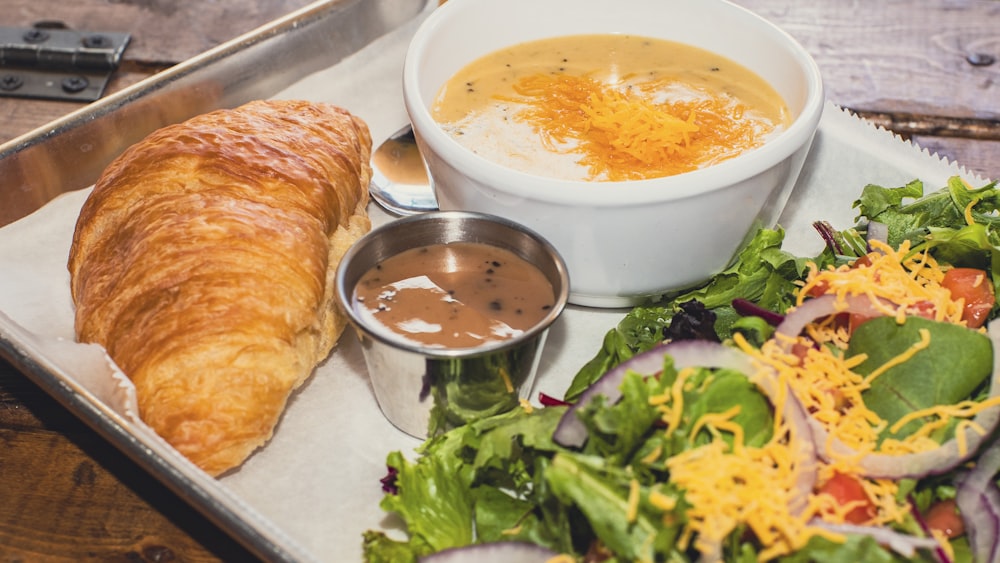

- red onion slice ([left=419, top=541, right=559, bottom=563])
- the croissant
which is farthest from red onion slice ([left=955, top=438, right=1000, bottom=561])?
the croissant

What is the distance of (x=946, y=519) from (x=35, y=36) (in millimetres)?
3775

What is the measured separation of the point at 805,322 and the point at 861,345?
133mm

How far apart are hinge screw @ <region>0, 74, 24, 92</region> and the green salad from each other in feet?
8.44

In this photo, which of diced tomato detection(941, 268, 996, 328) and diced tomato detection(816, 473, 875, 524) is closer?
diced tomato detection(816, 473, 875, 524)

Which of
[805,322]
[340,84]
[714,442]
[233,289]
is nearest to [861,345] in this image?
[805,322]

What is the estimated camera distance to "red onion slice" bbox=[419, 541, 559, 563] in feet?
6.55

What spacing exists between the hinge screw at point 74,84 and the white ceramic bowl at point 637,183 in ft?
5.55

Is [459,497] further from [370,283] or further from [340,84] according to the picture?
[340,84]

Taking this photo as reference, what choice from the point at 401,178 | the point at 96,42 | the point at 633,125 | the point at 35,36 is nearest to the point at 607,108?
the point at 633,125

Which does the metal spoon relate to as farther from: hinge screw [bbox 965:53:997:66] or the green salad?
hinge screw [bbox 965:53:997:66]

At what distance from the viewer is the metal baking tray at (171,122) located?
2.07 m

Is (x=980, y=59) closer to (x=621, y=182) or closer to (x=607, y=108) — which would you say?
(x=607, y=108)

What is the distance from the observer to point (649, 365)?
7.08ft

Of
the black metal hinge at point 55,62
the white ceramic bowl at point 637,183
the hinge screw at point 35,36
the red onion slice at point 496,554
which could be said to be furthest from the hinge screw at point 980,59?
the hinge screw at point 35,36
